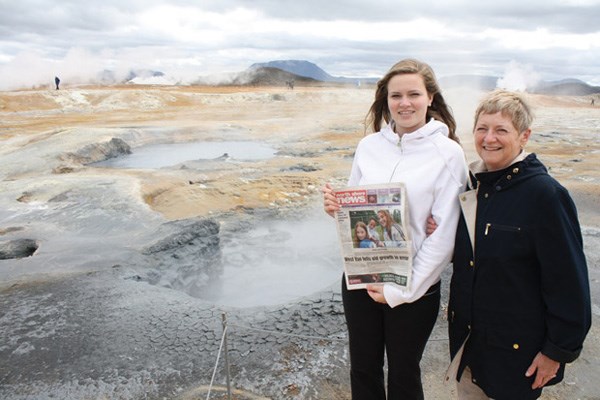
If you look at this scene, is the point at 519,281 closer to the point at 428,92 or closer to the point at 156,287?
the point at 428,92

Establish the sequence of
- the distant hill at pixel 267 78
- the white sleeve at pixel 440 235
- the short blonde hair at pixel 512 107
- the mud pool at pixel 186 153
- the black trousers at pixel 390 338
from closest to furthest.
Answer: the short blonde hair at pixel 512 107 < the white sleeve at pixel 440 235 < the black trousers at pixel 390 338 < the mud pool at pixel 186 153 < the distant hill at pixel 267 78

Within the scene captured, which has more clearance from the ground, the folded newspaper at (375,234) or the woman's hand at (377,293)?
the folded newspaper at (375,234)

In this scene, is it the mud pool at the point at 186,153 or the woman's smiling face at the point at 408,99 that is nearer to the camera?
the woman's smiling face at the point at 408,99

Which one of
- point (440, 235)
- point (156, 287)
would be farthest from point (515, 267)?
point (156, 287)

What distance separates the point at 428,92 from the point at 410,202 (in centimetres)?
46

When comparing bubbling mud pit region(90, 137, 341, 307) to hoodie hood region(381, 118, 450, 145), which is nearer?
hoodie hood region(381, 118, 450, 145)

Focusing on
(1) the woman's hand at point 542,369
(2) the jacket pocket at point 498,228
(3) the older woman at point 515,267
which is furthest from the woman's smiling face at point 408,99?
(1) the woman's hand at point 542,369

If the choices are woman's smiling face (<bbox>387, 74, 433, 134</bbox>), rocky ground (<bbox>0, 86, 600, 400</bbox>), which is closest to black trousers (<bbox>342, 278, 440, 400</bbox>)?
woman's smiling face (<bbox>387, 74, 433, 134</bbox>)

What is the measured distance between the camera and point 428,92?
6.01 feet

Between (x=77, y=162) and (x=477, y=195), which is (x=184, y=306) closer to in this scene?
(x=477, y=195)

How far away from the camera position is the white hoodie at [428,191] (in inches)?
67.6

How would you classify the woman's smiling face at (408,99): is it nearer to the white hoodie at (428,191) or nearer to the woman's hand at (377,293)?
the white hoodie at (428,191)

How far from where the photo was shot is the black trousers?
1850mm

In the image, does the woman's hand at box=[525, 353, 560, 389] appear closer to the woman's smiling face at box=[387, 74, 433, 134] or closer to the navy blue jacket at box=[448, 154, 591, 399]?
the navy blue jacket at box=[448, 154, 591, 399]
